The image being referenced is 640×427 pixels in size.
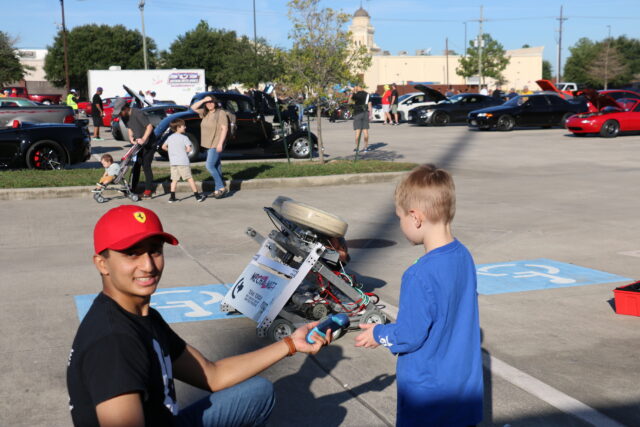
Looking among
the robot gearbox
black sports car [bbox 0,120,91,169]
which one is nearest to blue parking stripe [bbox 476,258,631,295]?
the robot gearbox

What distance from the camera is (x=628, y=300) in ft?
20.9

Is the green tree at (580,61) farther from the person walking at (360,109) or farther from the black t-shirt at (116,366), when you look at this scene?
the black t-shirt at (116,366)

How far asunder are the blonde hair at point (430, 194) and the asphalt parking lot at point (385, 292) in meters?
1.76

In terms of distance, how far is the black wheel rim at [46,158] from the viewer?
53.7 ft

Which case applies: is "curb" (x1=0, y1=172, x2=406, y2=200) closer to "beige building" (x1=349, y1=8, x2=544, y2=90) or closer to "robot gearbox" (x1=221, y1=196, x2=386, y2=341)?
"robot gearbox" (x1=221, y1=196, x2=386, y2=341)

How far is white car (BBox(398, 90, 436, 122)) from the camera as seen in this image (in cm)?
3776

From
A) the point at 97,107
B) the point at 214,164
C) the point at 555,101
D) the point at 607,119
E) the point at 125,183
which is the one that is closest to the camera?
the point at 214,164

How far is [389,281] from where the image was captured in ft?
25.2

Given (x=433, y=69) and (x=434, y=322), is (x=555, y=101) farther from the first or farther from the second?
(x=433, y=69)

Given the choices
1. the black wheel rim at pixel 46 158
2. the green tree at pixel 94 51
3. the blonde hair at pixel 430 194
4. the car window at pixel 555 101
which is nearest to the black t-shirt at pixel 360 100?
the black wheel rim at pixel 46 158

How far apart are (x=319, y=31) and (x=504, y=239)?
9.09 metres

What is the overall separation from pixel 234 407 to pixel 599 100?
88.1ft

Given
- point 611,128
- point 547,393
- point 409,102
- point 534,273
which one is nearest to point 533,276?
point 534,273

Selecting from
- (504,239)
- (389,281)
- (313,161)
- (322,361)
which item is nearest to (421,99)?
(313,161)
